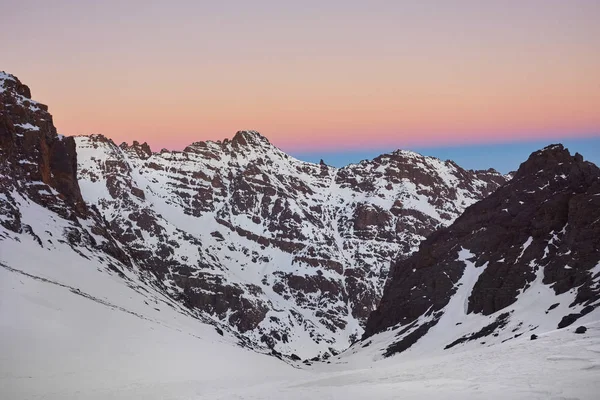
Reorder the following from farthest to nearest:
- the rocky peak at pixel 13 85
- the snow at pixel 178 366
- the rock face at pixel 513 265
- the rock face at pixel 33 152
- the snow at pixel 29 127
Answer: the rocky peak at pixel 13 85 → the snow at pixel 29 127 → the rock face at pixel 33 152 → the rock face at pixel 513 265 → the snow at pixel 178 366

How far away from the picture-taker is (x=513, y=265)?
11094cm

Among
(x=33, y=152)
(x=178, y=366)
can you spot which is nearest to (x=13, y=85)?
(x=33, y=152)

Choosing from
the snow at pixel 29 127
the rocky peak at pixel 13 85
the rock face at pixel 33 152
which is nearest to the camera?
the rock face at pixel 33 152

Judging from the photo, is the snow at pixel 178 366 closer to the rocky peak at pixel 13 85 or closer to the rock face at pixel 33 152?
the rock face at pixel 33 152

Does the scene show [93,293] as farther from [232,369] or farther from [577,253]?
[577,253]

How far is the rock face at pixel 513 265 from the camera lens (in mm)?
89250

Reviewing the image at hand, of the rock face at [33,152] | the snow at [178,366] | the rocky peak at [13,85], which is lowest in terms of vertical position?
the snow at [178,366]

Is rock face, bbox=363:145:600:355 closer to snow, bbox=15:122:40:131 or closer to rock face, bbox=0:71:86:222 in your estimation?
rock face, bbox=0:71:86:222

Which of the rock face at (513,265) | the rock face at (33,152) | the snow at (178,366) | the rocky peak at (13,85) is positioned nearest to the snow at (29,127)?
the rock face at (33,152)

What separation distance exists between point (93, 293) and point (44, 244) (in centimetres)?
2179

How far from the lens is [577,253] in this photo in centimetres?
9688

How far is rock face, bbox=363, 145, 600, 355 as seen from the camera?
8925cm

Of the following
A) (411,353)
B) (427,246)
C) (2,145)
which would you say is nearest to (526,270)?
(411,353)

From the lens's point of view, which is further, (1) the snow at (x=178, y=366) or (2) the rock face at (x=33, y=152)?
(2) the rock face at (x=33, y=152)
